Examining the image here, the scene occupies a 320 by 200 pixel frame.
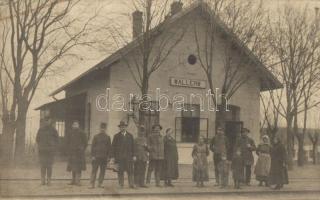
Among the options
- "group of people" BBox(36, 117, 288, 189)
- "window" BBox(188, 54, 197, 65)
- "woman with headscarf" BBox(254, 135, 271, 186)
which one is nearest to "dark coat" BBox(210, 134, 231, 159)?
"group of people" BBox(36, 117, 288, 189)

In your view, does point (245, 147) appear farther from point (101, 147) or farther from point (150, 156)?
point (101, 147)

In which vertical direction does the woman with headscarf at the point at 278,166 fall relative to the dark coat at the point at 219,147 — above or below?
below

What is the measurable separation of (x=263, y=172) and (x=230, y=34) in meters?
3.74

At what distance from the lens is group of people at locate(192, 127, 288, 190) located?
11531mm

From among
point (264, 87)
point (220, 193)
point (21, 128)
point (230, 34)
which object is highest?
point (230, 34)

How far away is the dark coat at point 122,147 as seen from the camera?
10430mm

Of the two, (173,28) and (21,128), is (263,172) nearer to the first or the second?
(173,28)

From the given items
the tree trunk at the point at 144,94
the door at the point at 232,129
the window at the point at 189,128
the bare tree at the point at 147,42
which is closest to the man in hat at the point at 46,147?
the bare tree at the point at 147,42

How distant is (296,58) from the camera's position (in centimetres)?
1504

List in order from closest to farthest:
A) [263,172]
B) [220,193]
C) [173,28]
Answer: [220,193] < [263,172] < [173,28]

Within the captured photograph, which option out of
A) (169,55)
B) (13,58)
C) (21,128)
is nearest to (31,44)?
(13,58)

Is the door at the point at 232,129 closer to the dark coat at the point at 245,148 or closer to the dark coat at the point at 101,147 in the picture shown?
the dark coat at the point at 245,148

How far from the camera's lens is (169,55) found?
1324 centimetres

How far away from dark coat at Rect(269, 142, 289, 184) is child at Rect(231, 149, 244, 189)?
31.3 inches
